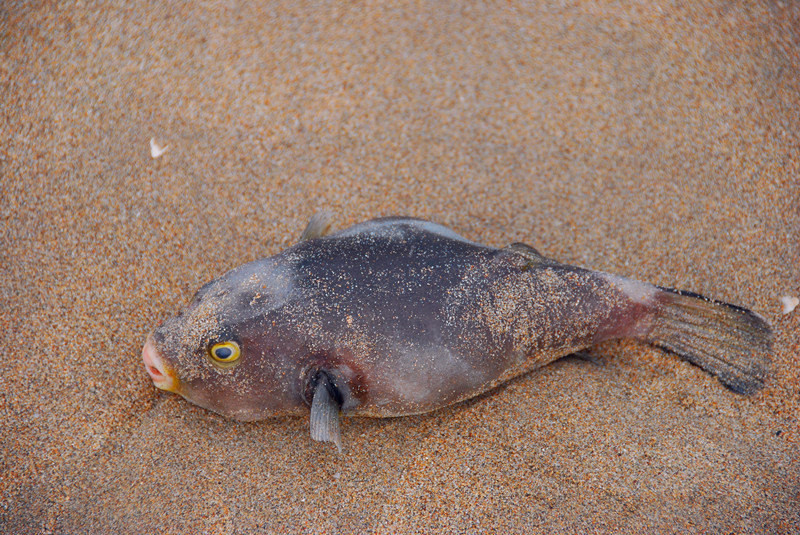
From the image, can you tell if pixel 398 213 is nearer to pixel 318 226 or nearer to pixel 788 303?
pixel 318 226

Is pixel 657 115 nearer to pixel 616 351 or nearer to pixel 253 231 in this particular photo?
pixel 616 351

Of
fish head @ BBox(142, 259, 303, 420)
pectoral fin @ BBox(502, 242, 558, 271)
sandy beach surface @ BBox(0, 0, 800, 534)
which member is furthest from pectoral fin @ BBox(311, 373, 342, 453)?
pectoral fin @ BBox(502, 242, 558, 271)

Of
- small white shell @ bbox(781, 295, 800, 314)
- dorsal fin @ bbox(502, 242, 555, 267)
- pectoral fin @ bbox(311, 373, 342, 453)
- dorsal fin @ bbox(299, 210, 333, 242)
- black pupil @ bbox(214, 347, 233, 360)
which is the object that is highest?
dorsal fin @ bbox(299, 210, 333, 242)

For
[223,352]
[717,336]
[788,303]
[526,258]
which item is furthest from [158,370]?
[788,303]

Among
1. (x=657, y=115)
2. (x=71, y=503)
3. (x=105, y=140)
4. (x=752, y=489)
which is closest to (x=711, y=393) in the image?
(x=752, y=489)

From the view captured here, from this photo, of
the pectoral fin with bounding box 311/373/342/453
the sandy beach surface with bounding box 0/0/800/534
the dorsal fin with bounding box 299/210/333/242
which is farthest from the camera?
the dorsal fin with bounding box 299/210/333/242

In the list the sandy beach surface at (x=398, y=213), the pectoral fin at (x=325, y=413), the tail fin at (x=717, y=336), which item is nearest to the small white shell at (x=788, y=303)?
the sandy beach surface at (x=398, y=213)

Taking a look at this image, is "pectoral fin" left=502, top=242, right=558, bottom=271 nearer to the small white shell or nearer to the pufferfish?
the pufferfish
